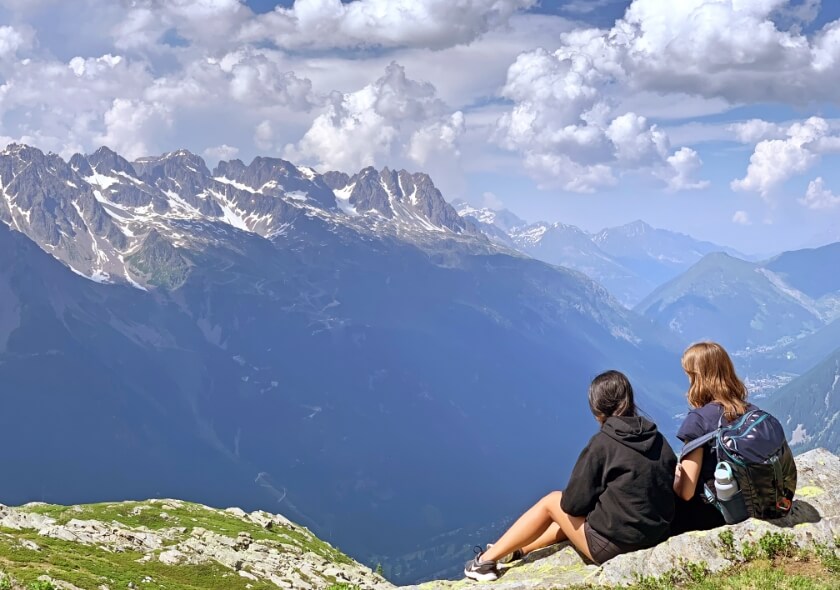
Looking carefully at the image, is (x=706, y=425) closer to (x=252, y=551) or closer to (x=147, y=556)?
(x=147, y=556)

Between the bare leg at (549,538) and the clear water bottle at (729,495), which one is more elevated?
the bare leg at (549,538)

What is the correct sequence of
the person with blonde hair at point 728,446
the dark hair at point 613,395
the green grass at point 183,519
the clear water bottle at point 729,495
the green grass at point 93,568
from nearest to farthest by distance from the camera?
the person with blonde hair at point 728,446
the clear water bottle at point 729,495
the dark hair at point 613,395
the green grass at point 93,568
the green grass at point 183,519

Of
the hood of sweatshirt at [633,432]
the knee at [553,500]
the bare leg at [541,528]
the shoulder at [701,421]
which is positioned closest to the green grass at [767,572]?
the bare leg at [541,528]

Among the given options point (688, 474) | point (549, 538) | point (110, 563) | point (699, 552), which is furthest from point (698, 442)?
point (110, 563)

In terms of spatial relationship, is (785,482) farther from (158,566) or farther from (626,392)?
(158,566)

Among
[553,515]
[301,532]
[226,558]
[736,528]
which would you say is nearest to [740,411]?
[736,528]

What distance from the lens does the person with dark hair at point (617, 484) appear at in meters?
13.2

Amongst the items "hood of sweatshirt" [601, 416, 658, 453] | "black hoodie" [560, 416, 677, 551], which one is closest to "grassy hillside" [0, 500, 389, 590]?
"black hoodie" [560, 416, 677, 551]

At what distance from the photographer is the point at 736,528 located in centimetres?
1414

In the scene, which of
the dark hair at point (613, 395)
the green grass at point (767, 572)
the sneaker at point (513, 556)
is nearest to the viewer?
the green grass at point (767, 572)

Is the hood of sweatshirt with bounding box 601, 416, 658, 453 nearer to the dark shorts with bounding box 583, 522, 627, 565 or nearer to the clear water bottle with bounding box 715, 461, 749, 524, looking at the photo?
the clear water bottle with bounding box 715, 461, 749, 524

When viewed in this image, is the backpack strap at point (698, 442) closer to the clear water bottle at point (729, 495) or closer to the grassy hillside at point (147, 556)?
the clear water bottle at point (729, 495)

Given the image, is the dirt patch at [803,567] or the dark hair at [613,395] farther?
the dark hair at [613,395]

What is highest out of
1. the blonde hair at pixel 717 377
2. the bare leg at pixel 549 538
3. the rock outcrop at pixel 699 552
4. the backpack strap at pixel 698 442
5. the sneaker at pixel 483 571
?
the blonde hair at pixel 717 377
